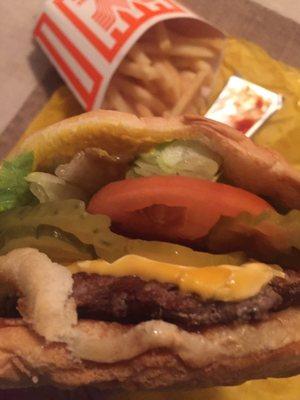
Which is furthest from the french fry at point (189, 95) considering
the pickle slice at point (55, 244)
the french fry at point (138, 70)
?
the pickle slice at point (55, 244)

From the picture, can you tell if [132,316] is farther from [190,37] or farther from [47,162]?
[190,37]

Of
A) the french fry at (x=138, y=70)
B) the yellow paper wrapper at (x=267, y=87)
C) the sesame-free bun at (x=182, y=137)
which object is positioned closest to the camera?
the sesame-free bun at (x=182, y=137)

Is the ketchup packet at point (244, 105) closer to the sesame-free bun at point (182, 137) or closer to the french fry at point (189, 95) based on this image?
the french fry at point (189, 95)

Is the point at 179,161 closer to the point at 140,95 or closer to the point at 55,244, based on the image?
the point at 55,244

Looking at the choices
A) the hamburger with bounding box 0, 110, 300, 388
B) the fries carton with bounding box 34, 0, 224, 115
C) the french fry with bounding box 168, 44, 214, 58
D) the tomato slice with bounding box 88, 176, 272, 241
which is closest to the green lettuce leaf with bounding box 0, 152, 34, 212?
the hamburger with bounding box 0, 110, 300, 388

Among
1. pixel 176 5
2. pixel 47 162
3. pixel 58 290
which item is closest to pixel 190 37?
pixel 176 5

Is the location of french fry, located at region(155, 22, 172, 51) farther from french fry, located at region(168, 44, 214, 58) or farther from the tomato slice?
the tomato slice

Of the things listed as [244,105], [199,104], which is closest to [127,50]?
[199,104]

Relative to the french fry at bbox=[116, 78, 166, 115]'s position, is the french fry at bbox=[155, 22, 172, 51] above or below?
above
